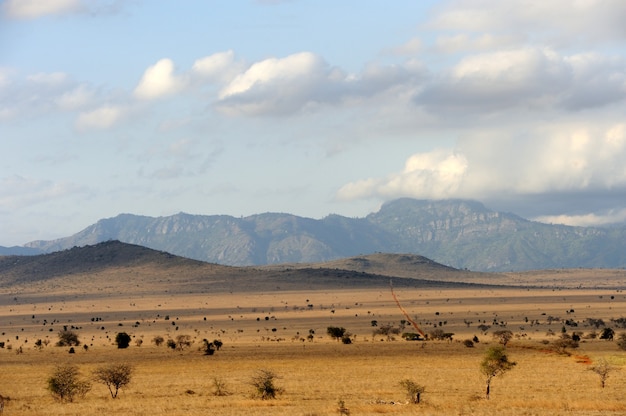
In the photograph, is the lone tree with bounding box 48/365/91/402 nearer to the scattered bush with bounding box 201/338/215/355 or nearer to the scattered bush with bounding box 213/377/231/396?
the scattered bush with bounding box 213/377/231/396

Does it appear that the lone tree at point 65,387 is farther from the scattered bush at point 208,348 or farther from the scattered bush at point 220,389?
the scattered bush at point 208,348

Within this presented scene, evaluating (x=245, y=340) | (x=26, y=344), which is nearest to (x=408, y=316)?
(x=245, y=340)

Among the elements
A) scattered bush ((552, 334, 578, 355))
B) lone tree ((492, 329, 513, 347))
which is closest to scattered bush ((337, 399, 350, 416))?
scattered bush ((552, 334, 578, 355))

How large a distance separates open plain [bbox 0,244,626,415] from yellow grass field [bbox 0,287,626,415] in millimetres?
140

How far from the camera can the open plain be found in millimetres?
45094

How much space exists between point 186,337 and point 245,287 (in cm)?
10197

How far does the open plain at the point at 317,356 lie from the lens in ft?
148

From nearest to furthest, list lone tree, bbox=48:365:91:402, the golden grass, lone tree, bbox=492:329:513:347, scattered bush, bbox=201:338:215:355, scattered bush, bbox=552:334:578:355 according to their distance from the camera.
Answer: the golden grass < lone tree, bbox=48:365:91:402 < scattered bush, bbox=552:334:578:355 < scattered bush, bbox=201:338:215:355 < lone tree, bbox=492:329:513:347

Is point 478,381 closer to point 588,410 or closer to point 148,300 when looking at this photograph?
point 588,410

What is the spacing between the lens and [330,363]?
218 feet

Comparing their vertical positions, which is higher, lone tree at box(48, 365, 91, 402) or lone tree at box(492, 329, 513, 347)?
lone tree at box(492, 329, 513, 347)

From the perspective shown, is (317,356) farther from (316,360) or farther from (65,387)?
(65,387)

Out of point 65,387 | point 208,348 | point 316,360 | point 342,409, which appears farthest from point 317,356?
point 342,409

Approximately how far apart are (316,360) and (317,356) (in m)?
2.69
